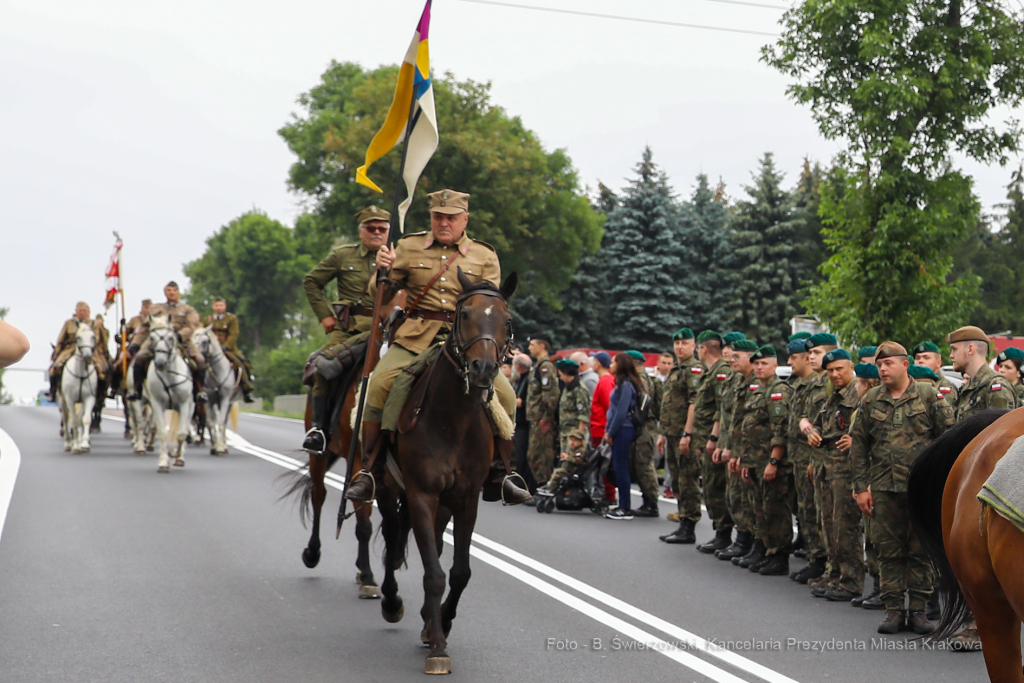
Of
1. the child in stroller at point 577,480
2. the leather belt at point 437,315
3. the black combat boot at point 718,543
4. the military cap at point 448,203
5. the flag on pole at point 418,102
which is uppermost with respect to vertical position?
the flag on pole at point 418,102

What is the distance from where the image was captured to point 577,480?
50.1ft

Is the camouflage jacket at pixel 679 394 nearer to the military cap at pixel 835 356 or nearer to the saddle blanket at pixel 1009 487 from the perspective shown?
the military cap at pixel 835 356

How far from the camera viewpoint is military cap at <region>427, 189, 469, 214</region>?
8.02 m

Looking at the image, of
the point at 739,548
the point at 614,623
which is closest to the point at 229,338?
the point at 739,548

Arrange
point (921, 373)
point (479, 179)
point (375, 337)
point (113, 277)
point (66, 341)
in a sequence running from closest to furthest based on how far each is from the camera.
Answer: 1. point (375, 337)
2. point (921, 373)
3. point (66, 341)
4. point (113, 277)
5. point (479, 179)

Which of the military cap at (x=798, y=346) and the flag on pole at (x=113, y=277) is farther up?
the flag on pole at (x=113, y=277)

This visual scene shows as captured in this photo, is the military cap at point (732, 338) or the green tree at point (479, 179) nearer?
the military cap at point (732, 338)

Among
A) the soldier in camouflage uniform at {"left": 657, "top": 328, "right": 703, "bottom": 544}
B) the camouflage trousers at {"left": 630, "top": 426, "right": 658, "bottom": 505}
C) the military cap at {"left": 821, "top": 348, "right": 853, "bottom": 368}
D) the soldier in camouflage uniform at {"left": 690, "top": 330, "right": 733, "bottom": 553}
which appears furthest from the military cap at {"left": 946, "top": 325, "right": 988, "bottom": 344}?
the camouflage trousers at {"left": 630, "top": 426, "right": 658, "bottom": 505}

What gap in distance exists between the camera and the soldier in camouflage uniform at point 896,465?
8617 mm

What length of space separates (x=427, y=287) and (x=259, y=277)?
8144cm

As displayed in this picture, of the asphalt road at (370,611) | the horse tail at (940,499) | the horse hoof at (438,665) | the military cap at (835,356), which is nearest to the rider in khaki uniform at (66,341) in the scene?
the asphalt road at (370,611)

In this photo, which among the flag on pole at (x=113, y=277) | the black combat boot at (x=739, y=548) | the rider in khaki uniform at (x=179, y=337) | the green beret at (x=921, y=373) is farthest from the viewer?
the flag on pole at (x=113, y=277)

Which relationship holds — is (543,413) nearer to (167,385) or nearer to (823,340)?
(823,340)

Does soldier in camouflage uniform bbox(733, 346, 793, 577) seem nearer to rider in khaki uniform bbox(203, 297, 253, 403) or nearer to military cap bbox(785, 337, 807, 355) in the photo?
military cap bbox(785, 337, 807, 355)
